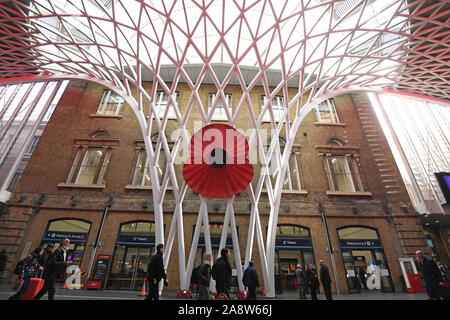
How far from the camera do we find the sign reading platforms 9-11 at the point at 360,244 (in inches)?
544

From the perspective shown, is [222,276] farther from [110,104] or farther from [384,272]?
[110,104]

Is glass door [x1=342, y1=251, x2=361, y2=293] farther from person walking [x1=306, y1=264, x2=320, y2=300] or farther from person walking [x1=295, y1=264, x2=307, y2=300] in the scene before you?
person walking [x1=306, y1=264, x2=320, y2=300]

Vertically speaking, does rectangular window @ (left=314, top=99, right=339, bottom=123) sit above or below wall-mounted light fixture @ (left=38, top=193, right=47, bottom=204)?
above

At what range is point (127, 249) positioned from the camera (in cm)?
1364

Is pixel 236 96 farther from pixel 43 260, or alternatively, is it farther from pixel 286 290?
pixel 43 260

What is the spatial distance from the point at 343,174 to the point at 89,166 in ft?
58.2

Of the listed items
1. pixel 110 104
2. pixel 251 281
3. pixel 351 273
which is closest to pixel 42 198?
pixel 110 104

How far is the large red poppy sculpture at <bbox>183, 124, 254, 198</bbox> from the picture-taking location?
28.0ft

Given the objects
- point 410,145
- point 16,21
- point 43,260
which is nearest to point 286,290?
point 43,260

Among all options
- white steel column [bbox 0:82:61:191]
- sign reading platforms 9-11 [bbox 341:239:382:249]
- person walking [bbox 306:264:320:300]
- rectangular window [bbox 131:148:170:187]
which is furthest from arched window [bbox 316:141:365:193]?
white steel column [bbox 0:82:61:191]

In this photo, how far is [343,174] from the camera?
53.2 ft

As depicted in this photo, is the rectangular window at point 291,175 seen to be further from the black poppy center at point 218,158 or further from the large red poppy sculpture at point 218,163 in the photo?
the black poppy center at point 218,158

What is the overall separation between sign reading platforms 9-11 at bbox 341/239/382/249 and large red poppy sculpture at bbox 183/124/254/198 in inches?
361

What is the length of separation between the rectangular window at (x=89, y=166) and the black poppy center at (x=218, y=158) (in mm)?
10188
